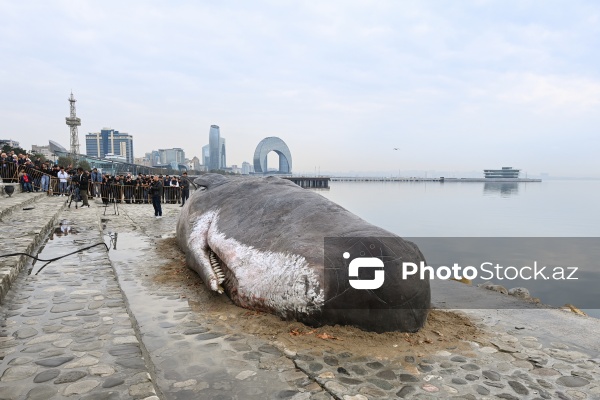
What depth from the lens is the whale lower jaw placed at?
449 centimetres

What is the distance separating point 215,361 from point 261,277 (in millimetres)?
1273

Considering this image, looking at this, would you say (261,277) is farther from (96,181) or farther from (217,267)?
(96,181)

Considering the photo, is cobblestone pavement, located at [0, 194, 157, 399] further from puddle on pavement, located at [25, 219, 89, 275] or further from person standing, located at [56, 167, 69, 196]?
person standing, located at [56, 167, 69, 196]

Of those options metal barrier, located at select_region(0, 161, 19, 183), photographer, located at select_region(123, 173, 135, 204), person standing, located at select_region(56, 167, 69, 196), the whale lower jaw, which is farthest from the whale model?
metal barrier, located at select_region(0, 161, 19, 183)

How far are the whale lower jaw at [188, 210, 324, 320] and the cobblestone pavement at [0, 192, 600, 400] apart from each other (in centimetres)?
44

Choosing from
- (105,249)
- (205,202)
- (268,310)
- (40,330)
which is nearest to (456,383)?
(268,310)

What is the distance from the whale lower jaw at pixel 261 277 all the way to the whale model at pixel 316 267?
0.01 meters

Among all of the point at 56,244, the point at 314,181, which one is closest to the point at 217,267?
the point at 56,244

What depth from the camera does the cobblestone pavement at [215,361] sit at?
333 cm

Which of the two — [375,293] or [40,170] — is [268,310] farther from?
[40,170]

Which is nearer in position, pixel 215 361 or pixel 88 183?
pixel 215 361

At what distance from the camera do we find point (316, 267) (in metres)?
4.46

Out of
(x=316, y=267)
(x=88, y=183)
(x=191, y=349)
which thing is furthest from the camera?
(x=88, y=183)

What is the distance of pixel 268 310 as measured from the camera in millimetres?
4863
